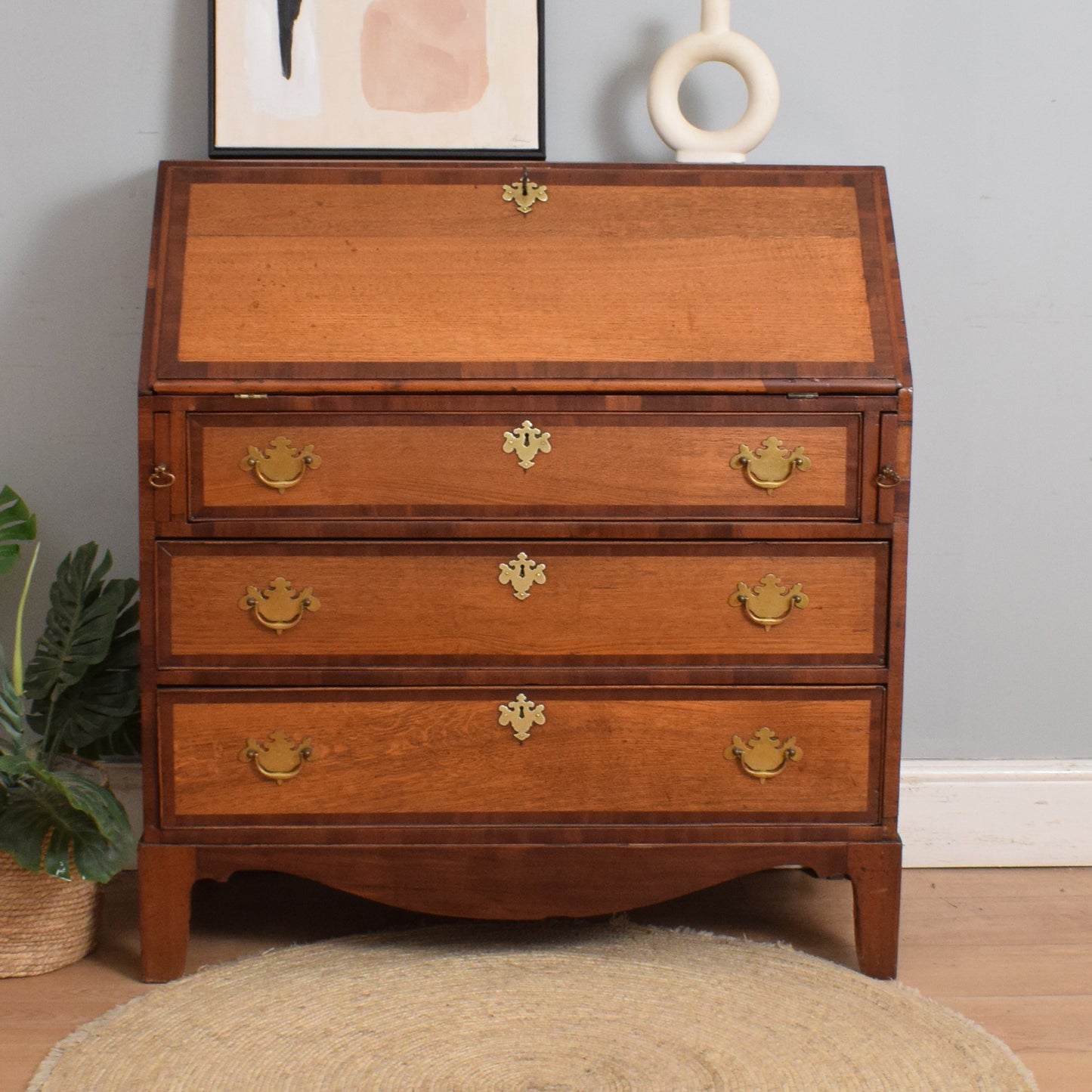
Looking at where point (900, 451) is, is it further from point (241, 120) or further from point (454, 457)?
point (241, 120)

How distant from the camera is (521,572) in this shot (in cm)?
178

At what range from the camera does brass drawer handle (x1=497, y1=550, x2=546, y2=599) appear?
1782mm

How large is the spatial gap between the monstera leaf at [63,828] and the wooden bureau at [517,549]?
0.07m

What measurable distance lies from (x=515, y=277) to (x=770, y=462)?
50 cm

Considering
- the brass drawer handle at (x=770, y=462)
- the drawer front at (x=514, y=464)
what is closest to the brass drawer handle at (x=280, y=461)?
the drawer front at (x=514, y=464)

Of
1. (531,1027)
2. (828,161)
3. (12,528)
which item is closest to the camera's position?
(531,1027)

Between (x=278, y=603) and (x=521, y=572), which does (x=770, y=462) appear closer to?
(x=521, y=572)

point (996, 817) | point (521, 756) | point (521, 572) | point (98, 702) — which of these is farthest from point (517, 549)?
point (996, 817)

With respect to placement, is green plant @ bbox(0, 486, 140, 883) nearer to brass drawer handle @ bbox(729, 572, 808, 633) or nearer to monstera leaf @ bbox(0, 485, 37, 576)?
monstera leaf @ bbox(0, 485, 37, 576)

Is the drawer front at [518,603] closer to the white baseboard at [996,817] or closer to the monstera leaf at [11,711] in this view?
the monstera leaf at [11,711]

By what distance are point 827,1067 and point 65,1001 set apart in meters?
1.16

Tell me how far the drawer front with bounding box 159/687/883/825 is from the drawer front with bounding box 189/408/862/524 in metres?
0.29

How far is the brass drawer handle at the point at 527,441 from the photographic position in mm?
1758

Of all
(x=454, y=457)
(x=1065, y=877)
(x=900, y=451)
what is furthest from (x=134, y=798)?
(x=1065, y=877)
